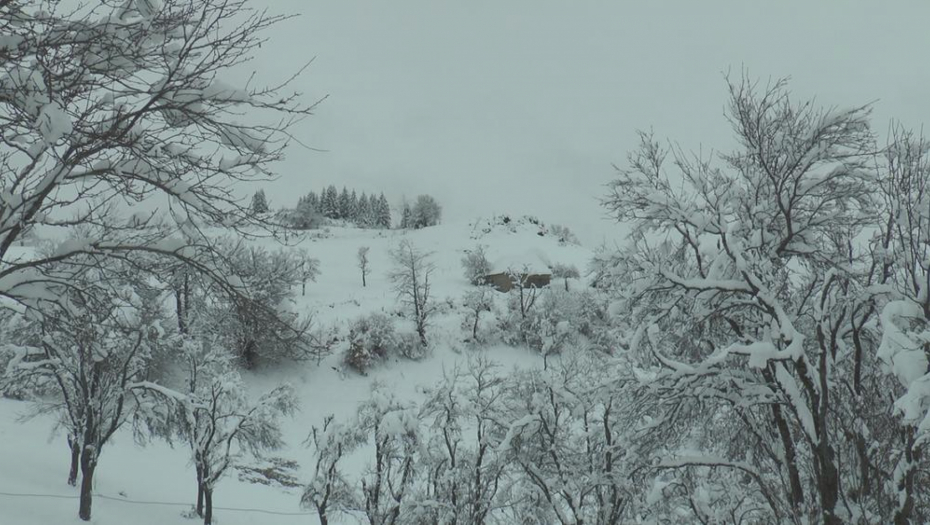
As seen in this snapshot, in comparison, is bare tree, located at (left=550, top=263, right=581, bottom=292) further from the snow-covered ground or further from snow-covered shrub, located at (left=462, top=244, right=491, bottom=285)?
snow-covered shrub, located at (left=462, top=244, right=491, bottom=285)

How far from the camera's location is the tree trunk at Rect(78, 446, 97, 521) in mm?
12320

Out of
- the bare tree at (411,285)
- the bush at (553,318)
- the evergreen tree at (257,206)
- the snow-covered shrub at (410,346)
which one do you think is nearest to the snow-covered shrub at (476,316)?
the bush at (553,318)

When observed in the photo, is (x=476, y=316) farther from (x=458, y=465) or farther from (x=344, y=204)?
(x=344, y=204)

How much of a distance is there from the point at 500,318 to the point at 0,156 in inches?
1254

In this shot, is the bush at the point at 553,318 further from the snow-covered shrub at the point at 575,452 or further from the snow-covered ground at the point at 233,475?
the snow-covered shrub at the point at 575,452

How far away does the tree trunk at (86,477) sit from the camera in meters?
12.3

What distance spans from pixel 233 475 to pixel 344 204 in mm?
81791

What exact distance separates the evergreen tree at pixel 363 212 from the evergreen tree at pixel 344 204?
203 centimetres

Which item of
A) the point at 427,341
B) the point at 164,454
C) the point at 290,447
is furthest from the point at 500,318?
the point at 164,454

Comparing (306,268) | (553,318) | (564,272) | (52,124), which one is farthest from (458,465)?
(564,272)

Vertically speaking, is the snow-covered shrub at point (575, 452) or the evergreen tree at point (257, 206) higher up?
the evergreen tree at point (257, 206)

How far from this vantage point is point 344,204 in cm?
9756

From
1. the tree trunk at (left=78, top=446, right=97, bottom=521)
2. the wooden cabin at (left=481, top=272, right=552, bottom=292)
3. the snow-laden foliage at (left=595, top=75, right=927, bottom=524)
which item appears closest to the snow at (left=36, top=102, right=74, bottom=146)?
the snow-laden foliage at (left=595, top=75, right=927, bottom=524)

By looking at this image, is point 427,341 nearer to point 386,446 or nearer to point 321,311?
point 321,311
